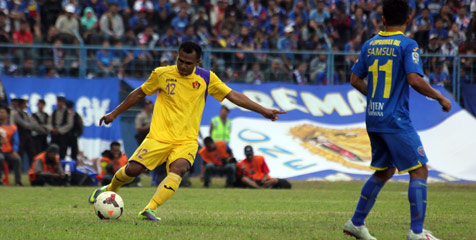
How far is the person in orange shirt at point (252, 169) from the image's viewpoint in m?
17.7

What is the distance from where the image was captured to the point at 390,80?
7.13m

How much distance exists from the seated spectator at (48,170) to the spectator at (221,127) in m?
4.07

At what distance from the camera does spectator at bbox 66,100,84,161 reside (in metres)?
18.9

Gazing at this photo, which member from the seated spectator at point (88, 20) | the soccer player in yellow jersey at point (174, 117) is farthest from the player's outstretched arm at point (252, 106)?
the seated spectator at point (88, 20)

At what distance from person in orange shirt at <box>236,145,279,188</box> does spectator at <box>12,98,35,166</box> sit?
555 centimetres

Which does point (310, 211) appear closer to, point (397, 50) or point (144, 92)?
point (144, 92)

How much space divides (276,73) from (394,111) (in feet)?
47.2

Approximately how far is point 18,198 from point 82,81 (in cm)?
720

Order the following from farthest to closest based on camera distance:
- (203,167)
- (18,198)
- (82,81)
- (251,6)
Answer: (251,6) → (82,81) → (203,167) → (18,198)

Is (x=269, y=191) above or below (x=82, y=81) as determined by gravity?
below

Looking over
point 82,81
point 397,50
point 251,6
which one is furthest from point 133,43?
point 397,50

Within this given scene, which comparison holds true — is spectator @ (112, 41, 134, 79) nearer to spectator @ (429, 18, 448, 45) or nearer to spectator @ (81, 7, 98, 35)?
spectator @ (81, 7, 98, 35)

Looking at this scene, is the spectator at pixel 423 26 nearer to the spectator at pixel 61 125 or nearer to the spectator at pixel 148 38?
the spectator at pixel 148 38

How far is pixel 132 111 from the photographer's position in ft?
66.9
